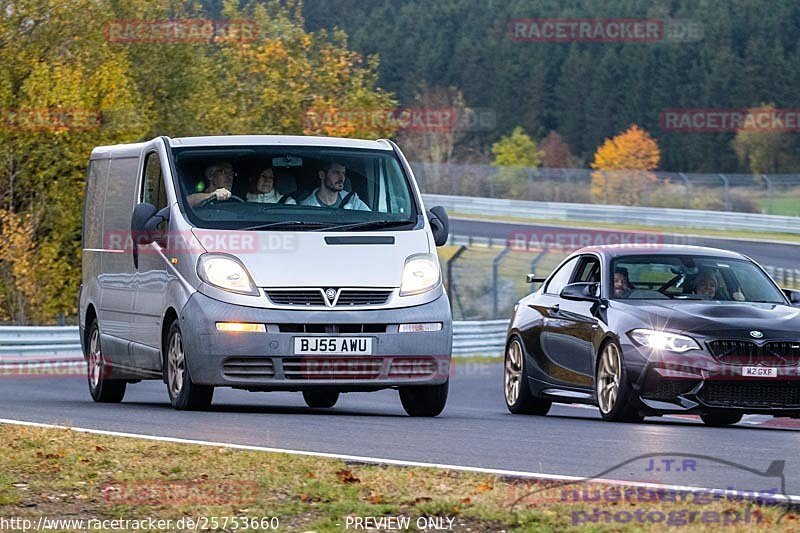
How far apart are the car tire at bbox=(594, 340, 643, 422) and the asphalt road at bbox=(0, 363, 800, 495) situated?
0.17 metres

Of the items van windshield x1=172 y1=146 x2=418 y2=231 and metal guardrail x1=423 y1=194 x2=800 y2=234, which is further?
metal guardrail x1=423 y1=194 x2=800 y2=234

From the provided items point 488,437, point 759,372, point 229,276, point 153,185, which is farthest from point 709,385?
point 153,185

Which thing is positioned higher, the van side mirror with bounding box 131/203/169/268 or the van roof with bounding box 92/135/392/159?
the van roof with bounding box 92/135/392/159

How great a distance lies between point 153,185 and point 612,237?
41404 mm

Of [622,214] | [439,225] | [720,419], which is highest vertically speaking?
[439,225]

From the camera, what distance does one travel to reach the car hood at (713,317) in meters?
13.2

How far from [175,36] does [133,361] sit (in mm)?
41177

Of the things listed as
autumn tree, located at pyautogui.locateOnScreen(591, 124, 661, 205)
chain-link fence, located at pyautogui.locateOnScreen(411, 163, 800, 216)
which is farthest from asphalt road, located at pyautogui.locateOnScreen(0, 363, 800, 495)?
autumn tree, located at pyautogui.locateOnScreen(591, 124, 661, 205)

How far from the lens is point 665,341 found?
13195 mm

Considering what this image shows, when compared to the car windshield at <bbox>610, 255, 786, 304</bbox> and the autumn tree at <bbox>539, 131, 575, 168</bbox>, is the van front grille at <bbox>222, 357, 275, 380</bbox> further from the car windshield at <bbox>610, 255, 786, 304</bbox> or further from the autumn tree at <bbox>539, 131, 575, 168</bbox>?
the autumn tree at <bbox>539, 131, 575, 168</bbox>

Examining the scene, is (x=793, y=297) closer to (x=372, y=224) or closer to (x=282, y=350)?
(x=372, y=224)

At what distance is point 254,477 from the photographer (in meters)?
8.79

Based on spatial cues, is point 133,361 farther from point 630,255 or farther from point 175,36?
point 175,36

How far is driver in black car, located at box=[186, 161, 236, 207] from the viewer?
44.4ft
